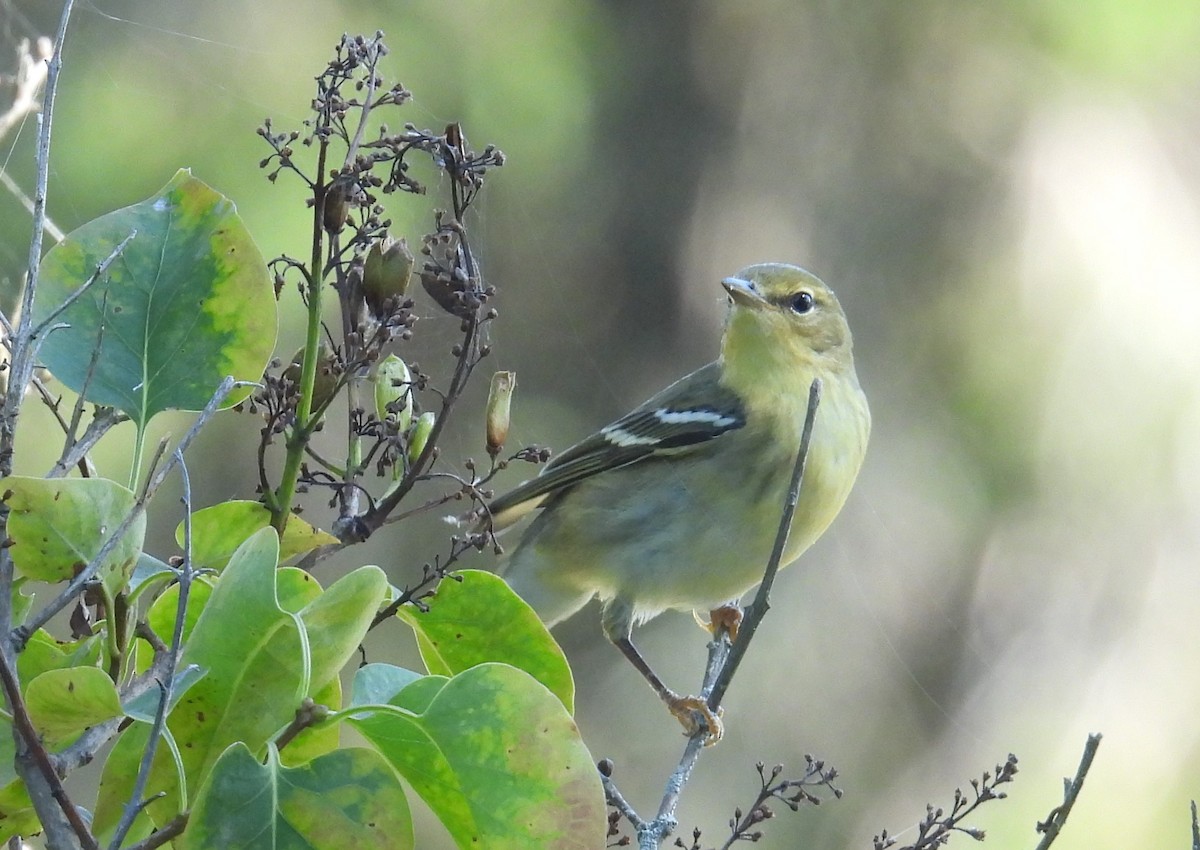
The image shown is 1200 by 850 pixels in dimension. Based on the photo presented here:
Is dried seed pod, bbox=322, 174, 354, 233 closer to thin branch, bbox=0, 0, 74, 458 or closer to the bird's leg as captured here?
thin branch, bbox=0, 0, 74, 458

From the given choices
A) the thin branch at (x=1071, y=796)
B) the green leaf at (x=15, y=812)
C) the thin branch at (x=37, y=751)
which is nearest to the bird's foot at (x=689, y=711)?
the thin branch at (x=1071, y=796)

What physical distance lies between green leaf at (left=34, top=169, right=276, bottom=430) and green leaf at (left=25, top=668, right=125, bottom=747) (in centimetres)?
27

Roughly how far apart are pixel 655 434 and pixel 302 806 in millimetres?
2057

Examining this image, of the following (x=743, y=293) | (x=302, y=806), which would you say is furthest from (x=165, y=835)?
(x=743, y=293)

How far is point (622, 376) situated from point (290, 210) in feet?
5.35

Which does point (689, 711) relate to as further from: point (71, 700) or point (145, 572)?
point (71, 700)

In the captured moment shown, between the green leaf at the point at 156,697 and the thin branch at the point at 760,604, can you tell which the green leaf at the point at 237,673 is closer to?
the green leaf at the point at 156,697

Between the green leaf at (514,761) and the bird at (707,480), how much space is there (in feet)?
5.29

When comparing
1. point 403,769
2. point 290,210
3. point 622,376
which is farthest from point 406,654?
point 403,769

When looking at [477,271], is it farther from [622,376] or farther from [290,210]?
[622,376]

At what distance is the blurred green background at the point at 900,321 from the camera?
429 cm

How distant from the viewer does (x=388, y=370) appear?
3.88 ft

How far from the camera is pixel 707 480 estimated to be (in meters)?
2.62

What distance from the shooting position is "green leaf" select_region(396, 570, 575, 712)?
1.03 m
